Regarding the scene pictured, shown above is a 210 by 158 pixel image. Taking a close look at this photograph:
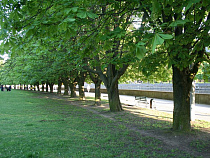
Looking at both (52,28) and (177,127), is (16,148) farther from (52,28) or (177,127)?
(177,127)

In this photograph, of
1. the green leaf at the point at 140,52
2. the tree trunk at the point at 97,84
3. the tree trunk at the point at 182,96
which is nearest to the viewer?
the green leaf at the point at 140,52

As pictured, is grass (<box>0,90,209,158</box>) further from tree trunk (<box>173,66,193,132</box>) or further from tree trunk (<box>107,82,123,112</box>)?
tree trunk (<box>107,82,123,112</box>)

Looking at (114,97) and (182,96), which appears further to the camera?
(114,97)

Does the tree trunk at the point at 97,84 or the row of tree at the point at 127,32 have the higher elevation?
the row of tree at the point at 127,32

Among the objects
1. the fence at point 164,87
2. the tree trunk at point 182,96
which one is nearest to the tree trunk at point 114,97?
the tree trunk at point 182,96

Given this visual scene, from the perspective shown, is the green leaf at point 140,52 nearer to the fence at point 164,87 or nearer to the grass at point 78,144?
the grass at point 78,144

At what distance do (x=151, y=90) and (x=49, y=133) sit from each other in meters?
23.2

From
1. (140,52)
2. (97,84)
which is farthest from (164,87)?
(140,52)

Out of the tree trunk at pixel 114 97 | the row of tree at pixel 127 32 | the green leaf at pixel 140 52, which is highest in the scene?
the row of tree at pixel 127 32

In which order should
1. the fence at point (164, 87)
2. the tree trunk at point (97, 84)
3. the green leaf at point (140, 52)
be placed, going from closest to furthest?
1. the green leaf at point (140, 52)
2. the tree trunk at point (97, 84)
3. the fence at point (164, 87)

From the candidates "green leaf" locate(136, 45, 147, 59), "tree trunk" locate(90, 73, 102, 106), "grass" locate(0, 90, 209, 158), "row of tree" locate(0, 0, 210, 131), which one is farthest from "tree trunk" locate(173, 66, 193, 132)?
"tree trunk" locate(90, 73, 102, 106)

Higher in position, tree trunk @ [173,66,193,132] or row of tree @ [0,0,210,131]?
row of tree @ [0,0,210,131]

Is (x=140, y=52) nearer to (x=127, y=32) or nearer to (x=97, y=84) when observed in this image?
(x=127, y=32)

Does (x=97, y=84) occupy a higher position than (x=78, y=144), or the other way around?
(x=97, y=84)
